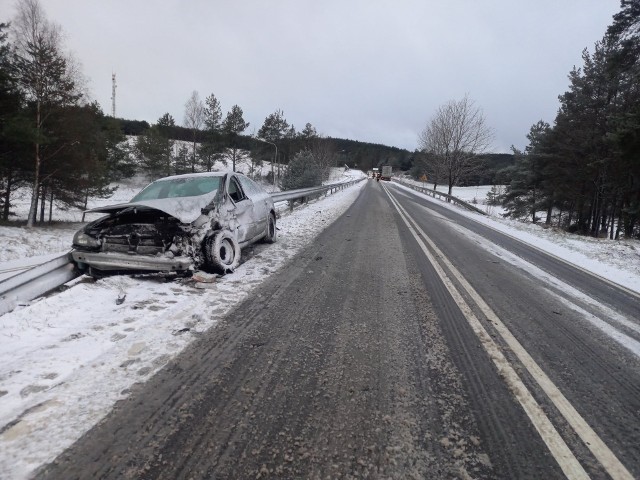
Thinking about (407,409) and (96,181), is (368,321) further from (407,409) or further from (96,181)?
(96,181)

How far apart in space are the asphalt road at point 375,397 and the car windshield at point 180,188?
2.42 meters

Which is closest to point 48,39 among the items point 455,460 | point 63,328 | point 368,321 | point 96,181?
point 96,181

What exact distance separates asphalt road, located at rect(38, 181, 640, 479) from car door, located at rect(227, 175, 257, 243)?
1.84 meters

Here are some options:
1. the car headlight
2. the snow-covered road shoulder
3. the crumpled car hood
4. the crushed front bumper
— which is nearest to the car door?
the crumpled car hood

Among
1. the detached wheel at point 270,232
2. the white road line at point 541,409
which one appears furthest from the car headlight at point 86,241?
the white road line at point 541,409

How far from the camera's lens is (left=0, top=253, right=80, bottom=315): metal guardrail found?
339cm

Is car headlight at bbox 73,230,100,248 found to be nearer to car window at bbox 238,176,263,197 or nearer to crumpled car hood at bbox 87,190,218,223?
crumpled car hood at bbox 87,190,218,223

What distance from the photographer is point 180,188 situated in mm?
5887

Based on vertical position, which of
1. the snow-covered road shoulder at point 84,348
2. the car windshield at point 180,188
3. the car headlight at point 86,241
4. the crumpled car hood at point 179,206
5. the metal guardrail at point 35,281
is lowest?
the snow-covered road shoulder at point 84,348

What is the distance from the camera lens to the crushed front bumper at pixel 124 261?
14.3ft

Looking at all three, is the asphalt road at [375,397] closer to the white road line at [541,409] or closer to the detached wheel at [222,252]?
the white road line at [541,409]

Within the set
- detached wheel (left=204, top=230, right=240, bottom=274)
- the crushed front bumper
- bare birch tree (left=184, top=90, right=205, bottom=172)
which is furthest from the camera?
bare birch tree (left=184, top=90, right=205, bottom=172)

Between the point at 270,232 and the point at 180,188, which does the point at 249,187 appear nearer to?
the point at 270,232

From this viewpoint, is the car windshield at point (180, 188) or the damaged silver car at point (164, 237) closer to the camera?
the damaged silver car at point (164, 237)
